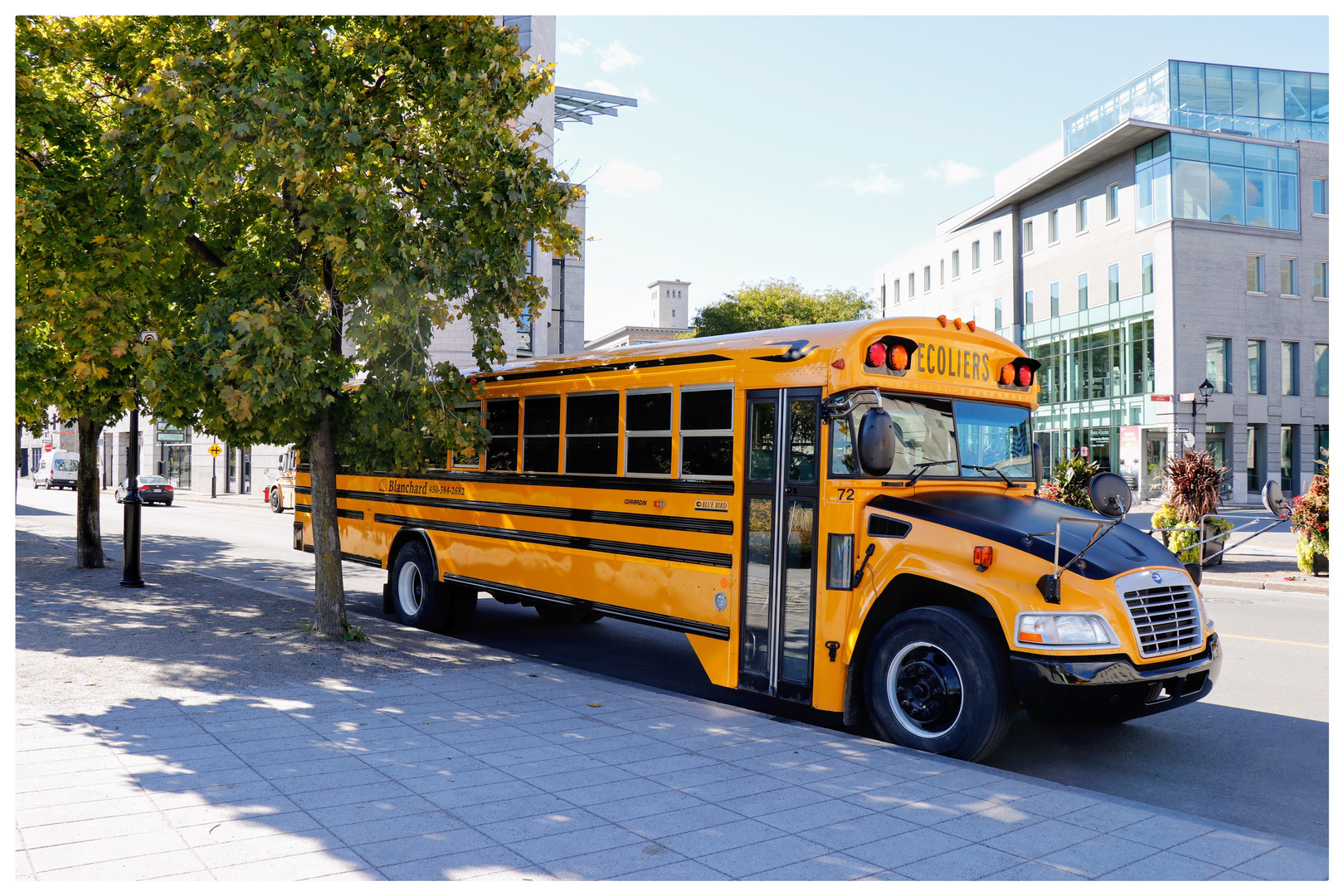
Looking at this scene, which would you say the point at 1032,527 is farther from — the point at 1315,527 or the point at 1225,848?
the point at 1315,527

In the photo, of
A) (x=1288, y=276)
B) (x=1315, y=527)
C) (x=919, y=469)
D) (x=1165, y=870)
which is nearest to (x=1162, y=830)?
(x=1165, y=870)

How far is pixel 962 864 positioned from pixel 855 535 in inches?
103

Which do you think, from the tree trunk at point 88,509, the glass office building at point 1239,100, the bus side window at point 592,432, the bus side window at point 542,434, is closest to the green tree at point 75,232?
the bus side window at point 542,434

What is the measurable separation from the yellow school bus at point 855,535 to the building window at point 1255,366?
37.7m

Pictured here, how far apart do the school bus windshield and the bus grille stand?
1576mm

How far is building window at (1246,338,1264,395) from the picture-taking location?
39.6 meters

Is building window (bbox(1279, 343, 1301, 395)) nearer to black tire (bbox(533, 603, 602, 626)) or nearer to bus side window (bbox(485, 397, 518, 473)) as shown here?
black tire (bbox(533, 603, 602, 626))

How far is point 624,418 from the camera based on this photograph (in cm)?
831

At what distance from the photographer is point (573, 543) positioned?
8.82m

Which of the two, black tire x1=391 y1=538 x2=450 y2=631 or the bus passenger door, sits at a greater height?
the bus passenger door

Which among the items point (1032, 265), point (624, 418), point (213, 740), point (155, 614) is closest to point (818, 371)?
point (624, 418)

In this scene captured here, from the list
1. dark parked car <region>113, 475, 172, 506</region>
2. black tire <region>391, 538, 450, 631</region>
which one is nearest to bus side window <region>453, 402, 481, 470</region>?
black tire <region>391, 538, 450, 631</region>

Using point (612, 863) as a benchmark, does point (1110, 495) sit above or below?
above

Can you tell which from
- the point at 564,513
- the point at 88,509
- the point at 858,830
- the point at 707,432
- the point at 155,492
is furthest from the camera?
the point at 155,492
